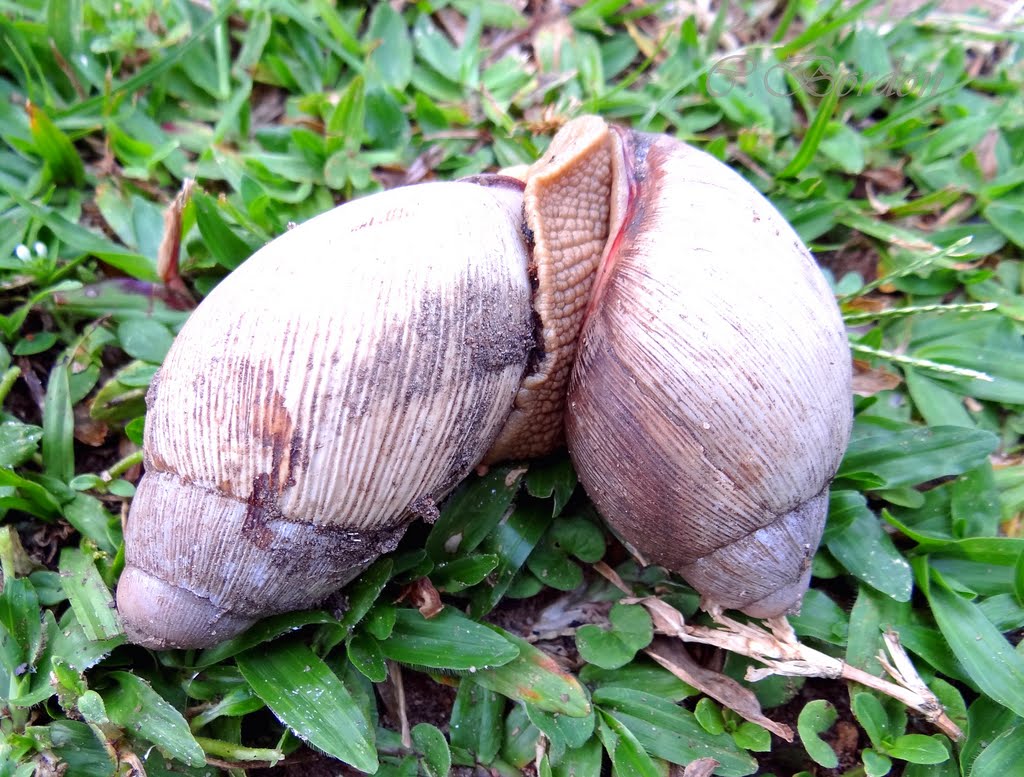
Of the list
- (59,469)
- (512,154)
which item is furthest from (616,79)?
(59,469)

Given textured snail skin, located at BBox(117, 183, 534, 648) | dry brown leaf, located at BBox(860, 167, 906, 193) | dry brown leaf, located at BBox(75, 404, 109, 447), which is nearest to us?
textured snail skin, located at BBox(117, 183, 534, 648)

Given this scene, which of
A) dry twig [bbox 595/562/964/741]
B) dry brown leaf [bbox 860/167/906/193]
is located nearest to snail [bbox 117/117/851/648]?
dry twig [bbox 595/562/964/741]

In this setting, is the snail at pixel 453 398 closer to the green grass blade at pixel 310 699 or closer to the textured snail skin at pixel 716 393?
the textured snail skin at pixel 716 393

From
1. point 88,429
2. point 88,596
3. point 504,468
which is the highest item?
point 88,429

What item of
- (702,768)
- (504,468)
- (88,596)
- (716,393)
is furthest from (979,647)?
(88,596)

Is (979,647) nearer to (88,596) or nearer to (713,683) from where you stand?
(713,683)

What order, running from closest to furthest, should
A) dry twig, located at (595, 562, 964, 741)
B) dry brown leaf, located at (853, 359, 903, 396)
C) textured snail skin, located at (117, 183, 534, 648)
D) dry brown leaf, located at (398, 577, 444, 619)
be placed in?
textured snail skin, located at (117, 183, 534, 648) → dry twig, located at (595, 562, 964, 741) → dry brown leaf, located at (398, 577, 444, 619) → dry brown leaf, located at (853, 359, 903, 396)

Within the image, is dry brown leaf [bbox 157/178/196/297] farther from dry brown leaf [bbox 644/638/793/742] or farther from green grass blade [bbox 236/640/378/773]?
dry brown leaf [bbox 644/638/793/742]
